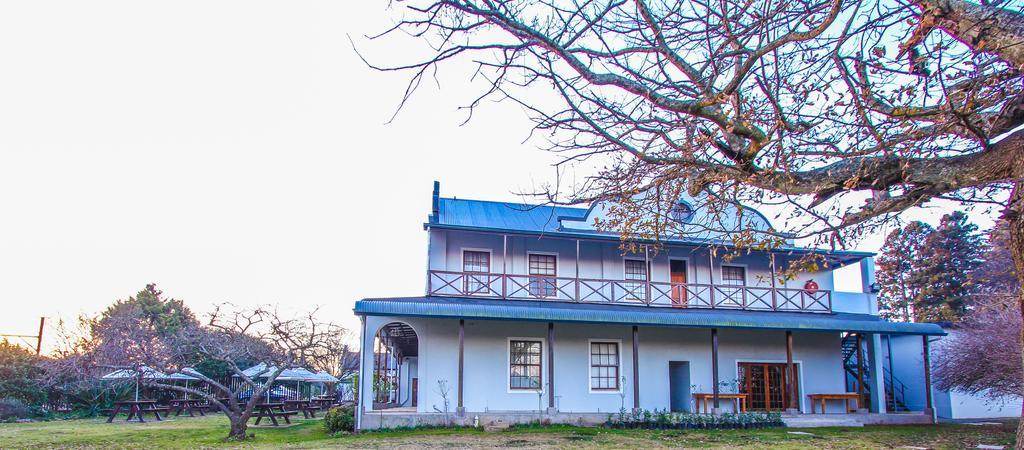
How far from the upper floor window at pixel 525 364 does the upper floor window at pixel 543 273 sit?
1458mm

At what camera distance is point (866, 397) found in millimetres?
20688

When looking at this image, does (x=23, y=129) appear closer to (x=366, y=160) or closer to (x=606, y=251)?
(x=366, y=160)

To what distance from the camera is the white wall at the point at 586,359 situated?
18.1 meters

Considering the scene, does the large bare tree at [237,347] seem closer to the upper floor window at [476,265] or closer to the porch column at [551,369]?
the upper floor window at [476,265]

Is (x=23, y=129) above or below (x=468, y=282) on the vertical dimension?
above

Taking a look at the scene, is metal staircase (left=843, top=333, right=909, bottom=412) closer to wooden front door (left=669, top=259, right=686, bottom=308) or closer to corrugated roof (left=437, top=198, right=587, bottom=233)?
wooden front door (left=669, top=259, right=686, bottom=308)

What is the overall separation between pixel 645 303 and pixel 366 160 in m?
9.32

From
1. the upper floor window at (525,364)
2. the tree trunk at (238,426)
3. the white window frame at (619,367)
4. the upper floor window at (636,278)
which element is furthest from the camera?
the upper floor window at (636,278)

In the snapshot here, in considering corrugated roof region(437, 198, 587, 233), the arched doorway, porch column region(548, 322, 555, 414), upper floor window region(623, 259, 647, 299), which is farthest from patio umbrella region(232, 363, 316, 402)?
upper floor window region(623, 259, 647, 299)

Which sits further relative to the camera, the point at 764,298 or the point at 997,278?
the point at 997,278

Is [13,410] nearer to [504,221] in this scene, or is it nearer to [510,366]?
[510,366]

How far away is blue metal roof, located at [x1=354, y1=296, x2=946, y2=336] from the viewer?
1658 cm

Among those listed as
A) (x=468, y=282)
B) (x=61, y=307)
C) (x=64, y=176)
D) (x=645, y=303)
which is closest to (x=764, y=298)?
(x=645, y=303)

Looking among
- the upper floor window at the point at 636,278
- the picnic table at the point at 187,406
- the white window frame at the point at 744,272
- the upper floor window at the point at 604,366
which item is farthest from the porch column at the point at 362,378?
the white window frame at the point at 744,272
